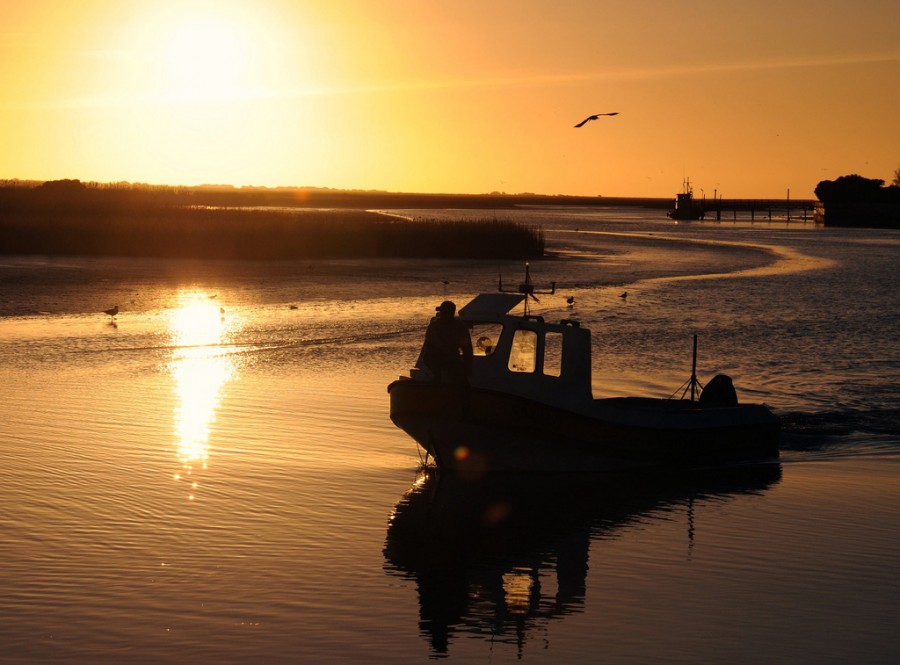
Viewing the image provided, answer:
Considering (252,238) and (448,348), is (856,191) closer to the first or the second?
(252,238)

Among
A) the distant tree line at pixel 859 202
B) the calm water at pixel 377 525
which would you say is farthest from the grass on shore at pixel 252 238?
the distant tree line at pixel 859 202

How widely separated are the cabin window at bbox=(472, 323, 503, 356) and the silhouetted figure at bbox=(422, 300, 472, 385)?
73 cm

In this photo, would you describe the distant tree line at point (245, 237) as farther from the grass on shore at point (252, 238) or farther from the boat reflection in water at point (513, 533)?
the boat reflection in water at point (513, 533)

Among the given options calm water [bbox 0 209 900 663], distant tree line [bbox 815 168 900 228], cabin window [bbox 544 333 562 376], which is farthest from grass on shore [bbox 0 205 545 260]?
distant tree line [bbox 815 168 900 228]

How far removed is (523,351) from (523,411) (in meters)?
1.06

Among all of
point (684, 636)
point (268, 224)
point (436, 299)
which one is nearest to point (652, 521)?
point (684, 636)

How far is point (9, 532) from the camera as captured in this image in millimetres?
14219

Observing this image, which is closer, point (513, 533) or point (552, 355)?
point (513, 533)

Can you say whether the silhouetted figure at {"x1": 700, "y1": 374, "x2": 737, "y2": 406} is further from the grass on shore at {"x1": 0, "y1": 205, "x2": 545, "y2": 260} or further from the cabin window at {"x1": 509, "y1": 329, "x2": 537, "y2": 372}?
the grass on shore at {"x1": 0, "y1": 205, "x2": 545, "y2": 260}

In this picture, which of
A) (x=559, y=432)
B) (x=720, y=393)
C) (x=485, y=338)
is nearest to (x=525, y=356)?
(x=485, y=338)

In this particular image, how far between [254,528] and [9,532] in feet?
9.66

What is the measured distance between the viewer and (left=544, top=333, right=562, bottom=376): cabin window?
1842 cm

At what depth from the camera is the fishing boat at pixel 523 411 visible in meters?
18.1

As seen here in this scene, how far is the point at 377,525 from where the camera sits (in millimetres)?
15484
